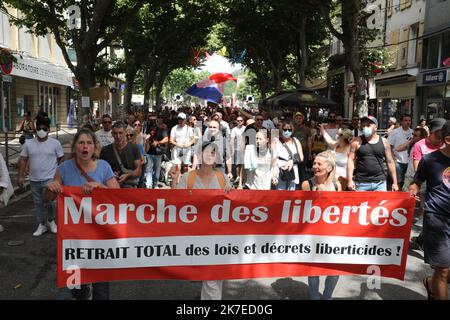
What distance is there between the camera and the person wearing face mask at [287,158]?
7398mm

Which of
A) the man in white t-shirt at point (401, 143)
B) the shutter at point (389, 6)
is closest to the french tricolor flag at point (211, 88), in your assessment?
the man in white t-shirt at point (401, 143)

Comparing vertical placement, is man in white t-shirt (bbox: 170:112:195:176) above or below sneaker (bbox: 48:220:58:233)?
above

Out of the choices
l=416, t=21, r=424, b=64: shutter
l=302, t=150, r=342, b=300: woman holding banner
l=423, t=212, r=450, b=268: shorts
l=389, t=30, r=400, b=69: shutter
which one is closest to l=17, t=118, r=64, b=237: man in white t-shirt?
l=302, t=150, r=342, b=300: woman holding banner

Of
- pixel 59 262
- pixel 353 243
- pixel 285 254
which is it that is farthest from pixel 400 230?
pixel 59 262

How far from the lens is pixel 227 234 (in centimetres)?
396

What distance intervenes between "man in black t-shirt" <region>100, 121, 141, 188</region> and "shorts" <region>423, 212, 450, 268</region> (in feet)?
11.6

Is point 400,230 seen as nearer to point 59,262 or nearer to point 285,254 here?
point 285,254

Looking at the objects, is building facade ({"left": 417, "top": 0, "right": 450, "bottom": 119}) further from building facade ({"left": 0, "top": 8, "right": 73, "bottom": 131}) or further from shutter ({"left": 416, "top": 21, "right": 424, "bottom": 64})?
building facade ({"left": 0, "top": 8, "right": 73, "bottom": 131})

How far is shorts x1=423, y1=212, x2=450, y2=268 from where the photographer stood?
3.92 meters

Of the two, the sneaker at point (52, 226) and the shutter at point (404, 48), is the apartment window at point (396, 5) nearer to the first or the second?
the shutter at point (404, 48)

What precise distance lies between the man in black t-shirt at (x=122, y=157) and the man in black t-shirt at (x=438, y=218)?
3506 millimetres

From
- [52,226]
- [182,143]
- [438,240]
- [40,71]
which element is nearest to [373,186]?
[438,240]

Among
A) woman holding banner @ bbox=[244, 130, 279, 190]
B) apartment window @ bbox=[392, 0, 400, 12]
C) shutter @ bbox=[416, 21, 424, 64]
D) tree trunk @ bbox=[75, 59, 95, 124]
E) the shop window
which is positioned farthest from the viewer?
→ apartment window @ bbox=[392, 0, 400, 12]
